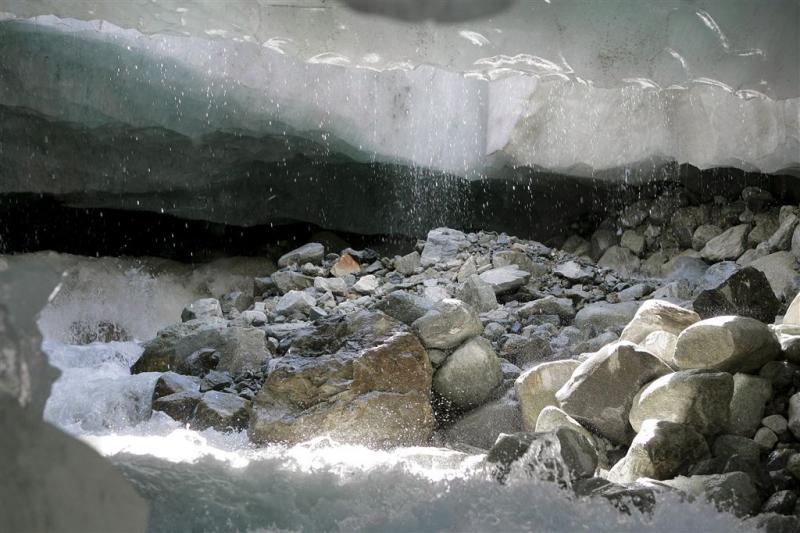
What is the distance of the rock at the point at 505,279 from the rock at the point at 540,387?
94.5 inches

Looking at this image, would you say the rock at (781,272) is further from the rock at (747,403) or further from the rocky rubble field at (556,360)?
the rock at (747,403)

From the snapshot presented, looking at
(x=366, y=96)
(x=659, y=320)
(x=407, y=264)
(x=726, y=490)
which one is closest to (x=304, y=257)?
(x=407, y=264)

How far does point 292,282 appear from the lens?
24.3 feet

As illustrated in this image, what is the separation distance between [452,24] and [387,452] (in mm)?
2063

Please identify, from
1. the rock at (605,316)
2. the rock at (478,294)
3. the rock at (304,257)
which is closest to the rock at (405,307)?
the rock at (478,294)

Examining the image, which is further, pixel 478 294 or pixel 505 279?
pixel 505 279

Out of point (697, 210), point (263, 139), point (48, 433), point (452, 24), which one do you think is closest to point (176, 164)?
point (263, 139)

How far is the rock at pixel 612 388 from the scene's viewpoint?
12.2 feet

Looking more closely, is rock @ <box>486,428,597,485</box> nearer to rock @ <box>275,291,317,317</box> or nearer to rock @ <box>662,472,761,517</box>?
rock @ <box>662,472,761,517</box>

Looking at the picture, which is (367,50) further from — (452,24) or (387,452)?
(387,452)

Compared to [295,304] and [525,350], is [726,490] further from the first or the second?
[295,304]

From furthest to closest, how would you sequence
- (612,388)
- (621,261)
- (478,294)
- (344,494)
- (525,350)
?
1. (621,261)
2. (478,294)
3. (525,350)
4. (612,388)
5. (344,494)

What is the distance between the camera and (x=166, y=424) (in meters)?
4.26

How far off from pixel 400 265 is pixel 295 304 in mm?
1445
